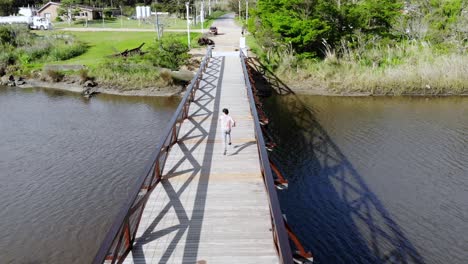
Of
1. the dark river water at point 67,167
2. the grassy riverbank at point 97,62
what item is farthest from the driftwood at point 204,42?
the dark river water at point 67,167

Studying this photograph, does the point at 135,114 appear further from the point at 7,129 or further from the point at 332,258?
the point at 332,258

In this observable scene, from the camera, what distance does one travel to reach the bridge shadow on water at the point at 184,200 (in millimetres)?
7469

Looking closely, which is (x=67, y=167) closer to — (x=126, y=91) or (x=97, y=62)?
(x=126, y=91)

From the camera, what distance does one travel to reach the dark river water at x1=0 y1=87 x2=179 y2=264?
13.1 metres

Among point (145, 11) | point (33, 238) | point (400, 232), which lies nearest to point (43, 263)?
point (33, 238)

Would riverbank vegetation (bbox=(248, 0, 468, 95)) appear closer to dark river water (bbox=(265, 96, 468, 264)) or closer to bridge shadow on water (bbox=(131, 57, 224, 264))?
dark river water (bbox=(265, 96, 468, 264))

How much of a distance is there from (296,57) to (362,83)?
6089mm

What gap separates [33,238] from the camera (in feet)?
43.2

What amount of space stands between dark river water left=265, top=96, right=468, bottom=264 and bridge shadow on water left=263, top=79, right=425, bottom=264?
1.4 inches

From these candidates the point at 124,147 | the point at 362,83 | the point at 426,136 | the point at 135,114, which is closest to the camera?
the point at 124,147

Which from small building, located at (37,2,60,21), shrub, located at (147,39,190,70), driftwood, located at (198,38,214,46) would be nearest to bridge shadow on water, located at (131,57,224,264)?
shrub, located at (147,39,190,70)

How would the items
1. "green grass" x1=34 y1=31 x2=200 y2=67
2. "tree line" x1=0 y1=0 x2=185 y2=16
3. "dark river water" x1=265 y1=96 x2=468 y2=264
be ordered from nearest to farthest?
1. "dark river water" x1=265 y1=96 x2=468 y2=264
2. "green grass" x1=34 y1=31 x2=200 y2=67
3. "tree line" x1=0 y1=0 x2=185 y2=16

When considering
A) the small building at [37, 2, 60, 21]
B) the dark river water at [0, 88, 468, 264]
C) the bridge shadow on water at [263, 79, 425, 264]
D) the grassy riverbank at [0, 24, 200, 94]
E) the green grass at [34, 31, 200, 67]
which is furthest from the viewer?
the small building at [37, 2, 60, 21]

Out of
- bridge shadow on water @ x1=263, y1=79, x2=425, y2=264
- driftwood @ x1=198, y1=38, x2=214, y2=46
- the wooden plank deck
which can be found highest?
driftwood @ x1=198, y1=38, x2=214, y2=46
